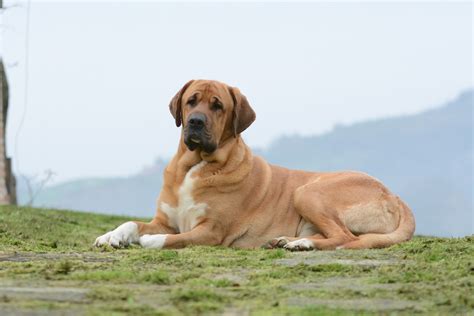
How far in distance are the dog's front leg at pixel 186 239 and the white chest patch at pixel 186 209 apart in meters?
0.14

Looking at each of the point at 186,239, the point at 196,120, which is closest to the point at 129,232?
the point at 186,239

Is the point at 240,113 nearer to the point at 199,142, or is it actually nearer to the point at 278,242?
the point at 199,142

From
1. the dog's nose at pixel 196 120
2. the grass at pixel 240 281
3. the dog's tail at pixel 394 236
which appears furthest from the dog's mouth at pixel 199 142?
the dog's tail at pixel 394 236

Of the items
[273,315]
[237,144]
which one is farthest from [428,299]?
[237,144]

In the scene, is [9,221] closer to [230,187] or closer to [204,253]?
[230,187]

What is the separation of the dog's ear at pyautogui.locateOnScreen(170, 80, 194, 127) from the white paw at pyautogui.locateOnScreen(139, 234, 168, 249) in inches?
46.9

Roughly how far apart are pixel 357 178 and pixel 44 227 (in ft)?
12.8

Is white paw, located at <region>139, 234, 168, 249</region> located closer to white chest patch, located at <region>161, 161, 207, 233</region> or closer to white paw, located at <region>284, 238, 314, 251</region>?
white chest patch, located at <region>161, 161, 207, 233</region>

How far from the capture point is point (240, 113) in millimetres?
8836

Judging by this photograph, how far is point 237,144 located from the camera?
895cm

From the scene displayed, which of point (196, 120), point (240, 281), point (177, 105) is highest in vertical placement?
point (177, 105)

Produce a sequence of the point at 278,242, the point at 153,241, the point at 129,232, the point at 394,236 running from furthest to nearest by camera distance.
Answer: the point at 394,236, the point at 278,242, the point at 129,232, the point at 153,241

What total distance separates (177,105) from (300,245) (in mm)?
1774

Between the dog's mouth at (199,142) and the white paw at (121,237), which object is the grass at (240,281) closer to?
the white paw at (121,237)
